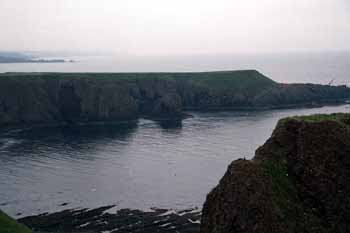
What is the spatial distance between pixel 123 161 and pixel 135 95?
56.5m

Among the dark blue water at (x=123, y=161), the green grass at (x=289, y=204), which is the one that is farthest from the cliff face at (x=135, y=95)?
the green grass at (x=289, y=204)

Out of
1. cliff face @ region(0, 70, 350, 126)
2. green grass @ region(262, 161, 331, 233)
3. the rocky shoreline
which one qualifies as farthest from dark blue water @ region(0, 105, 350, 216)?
green grass @ region(262, 161, 331, 233)

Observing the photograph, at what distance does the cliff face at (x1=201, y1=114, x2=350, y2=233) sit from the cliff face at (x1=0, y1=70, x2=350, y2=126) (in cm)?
8914

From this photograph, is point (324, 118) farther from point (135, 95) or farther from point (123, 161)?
point (135, 95)

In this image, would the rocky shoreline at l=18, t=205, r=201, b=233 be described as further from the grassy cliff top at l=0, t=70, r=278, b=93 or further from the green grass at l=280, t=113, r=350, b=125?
the grassy cliff top at l=0, t=70, r=278, b=93

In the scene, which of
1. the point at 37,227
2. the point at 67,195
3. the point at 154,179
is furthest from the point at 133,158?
the point at 37,227

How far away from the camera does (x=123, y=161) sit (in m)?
71.0

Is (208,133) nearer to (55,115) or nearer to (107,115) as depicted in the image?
(107,115)

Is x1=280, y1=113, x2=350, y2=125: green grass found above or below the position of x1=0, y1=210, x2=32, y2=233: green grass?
above

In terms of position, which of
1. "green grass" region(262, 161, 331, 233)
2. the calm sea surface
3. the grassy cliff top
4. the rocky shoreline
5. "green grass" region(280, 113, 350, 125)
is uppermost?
the grassy cliff top

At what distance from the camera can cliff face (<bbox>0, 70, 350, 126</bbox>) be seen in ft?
363

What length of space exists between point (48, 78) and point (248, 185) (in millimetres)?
107978

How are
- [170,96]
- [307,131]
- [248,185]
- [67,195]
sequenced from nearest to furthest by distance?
1. [248,185]
2. [307,131]
3. [67,195]
4. [170,96]

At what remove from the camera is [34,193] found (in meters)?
55.2
